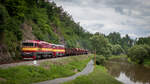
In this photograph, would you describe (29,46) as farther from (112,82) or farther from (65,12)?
(65,12)

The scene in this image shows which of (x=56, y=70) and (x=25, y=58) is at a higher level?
(x=25, y=58)

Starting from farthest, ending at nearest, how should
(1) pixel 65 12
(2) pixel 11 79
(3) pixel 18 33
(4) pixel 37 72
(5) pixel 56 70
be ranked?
1. (1) pixel 65 12
2. (3) pixel 18 33
3. (5) pixel 56 70
4. (4) pixel 37 72
5. (2) pixel 11 79

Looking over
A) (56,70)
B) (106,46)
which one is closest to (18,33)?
(56,70)

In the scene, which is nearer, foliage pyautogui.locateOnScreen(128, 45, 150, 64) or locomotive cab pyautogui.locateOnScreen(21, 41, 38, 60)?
locomotive cab pyautogui.locateOnScreen(21, 41, 38, 60)

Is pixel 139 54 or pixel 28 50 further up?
pixel 28 50

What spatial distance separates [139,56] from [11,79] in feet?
234

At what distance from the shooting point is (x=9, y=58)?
90.4ft

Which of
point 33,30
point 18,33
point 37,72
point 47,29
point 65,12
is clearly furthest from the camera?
point 65,12

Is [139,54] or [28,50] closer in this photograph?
[28,50]

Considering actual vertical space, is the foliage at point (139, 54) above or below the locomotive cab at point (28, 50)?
below

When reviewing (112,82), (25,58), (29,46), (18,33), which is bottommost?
(112,82)

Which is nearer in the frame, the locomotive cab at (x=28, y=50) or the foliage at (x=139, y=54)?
→ the locomotive cab at (x=28, y=50)

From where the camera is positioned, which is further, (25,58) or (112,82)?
(112,82)

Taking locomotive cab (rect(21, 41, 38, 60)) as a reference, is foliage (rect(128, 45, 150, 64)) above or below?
below
